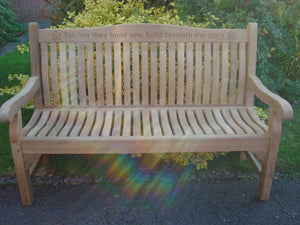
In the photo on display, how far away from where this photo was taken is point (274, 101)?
2346 millimetres

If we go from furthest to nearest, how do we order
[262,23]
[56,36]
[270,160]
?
[262,23] < [56,36] < [270,160]

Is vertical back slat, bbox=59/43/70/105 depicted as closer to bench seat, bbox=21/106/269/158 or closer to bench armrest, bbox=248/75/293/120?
bench seat, bbox=21/106/269/158

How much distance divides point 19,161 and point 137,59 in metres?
1.31

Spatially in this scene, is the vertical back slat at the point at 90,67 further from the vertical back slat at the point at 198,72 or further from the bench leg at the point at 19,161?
the vertical back slat at the point at 198,72

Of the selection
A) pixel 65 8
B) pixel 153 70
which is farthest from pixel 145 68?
pixel 65 8

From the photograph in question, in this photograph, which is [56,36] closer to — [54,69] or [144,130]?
[54,69]

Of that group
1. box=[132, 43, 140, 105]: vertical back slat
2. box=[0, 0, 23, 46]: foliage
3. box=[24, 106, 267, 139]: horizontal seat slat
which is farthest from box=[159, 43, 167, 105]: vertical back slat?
box=[0, 0, 23, 46]: foliage

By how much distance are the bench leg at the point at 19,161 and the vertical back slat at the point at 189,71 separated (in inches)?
57.6

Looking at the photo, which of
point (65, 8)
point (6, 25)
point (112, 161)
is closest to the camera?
point (112, 161)

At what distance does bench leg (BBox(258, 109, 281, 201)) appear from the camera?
2.36 meters

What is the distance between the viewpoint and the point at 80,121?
2730 mm

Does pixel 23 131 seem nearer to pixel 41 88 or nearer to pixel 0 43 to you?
pixel 41 88

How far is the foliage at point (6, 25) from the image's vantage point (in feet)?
29.1

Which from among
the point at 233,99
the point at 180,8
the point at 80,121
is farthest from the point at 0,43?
the point at 233,99
